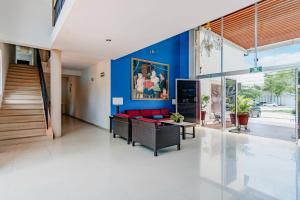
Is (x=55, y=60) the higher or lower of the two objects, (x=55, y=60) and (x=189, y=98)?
the higher

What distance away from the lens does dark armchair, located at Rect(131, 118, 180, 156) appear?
4.02m

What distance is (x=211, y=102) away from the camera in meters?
8.16

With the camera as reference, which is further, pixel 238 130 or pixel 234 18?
pixel 238 130

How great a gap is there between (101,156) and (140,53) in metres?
4.86

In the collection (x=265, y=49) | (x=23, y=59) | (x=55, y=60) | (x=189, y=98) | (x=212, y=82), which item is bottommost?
(x=189, y=98)

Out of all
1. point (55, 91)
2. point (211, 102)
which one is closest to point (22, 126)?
point (55, 91)

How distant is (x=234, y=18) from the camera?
6566mm

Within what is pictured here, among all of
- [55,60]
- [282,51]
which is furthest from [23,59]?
[282,51]

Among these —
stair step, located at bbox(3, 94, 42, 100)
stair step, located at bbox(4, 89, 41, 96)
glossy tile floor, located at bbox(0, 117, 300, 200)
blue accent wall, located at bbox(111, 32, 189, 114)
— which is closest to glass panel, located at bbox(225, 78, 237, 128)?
blue accent wall, located at bbox(111, 32, 189, 114)

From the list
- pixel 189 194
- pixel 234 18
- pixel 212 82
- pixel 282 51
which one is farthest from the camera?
pixel 212 82

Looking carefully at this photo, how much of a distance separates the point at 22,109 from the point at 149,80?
4.83 m

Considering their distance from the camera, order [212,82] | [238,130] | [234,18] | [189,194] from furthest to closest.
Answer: [212,82] < [238,130] < [234,18] < [189,194]

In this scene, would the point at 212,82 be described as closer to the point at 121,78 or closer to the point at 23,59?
the point at 121,78

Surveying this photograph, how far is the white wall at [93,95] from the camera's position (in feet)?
22.9
